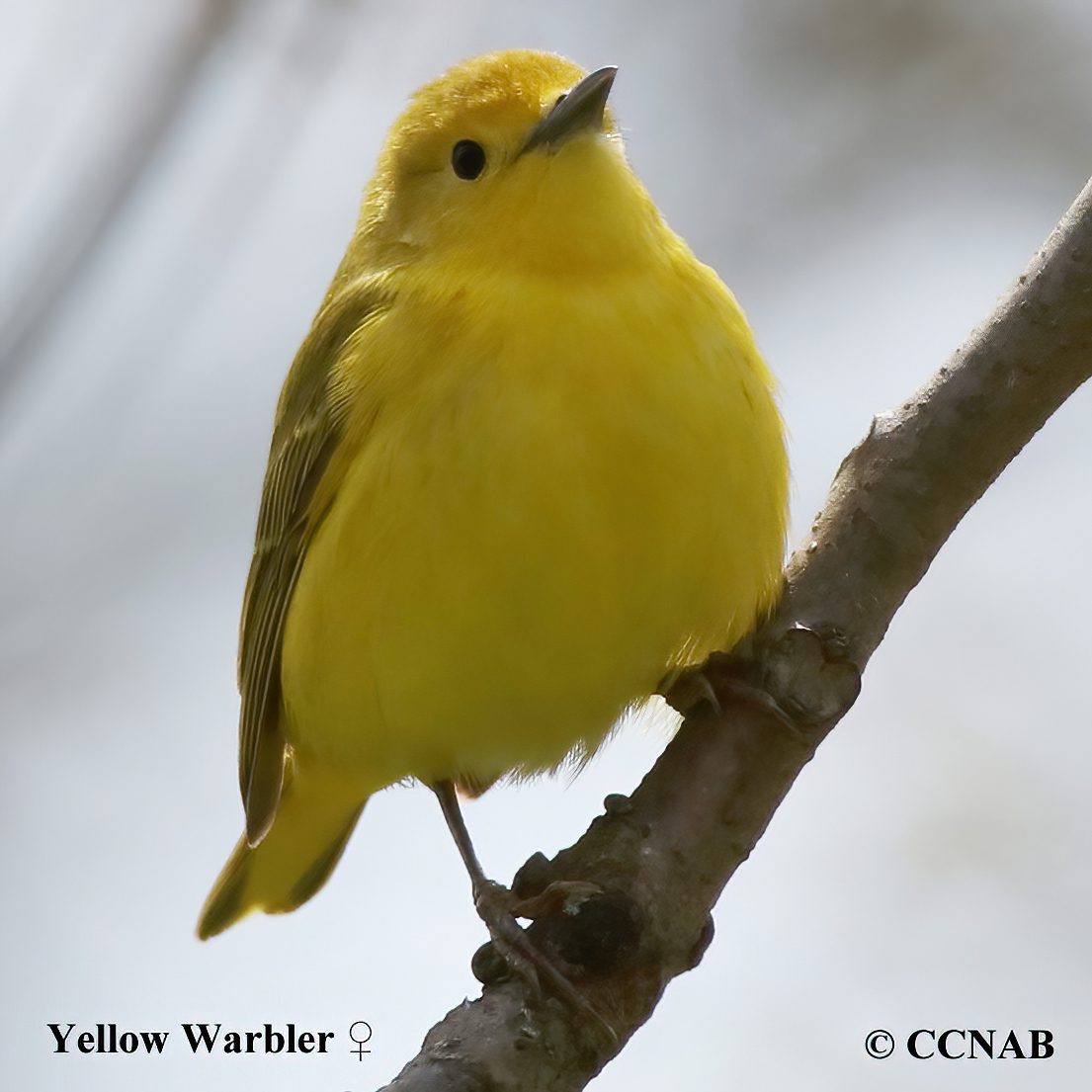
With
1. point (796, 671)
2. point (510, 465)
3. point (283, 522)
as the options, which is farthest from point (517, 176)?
point (796, 671)

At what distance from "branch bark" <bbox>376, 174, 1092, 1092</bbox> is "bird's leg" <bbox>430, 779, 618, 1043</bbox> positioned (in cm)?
3

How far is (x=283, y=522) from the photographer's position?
412 cm

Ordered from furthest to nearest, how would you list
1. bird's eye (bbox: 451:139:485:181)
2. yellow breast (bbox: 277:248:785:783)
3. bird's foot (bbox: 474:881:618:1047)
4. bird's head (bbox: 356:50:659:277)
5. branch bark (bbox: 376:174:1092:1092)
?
bird's eye (bbox: 451:139:485:181)
bird's head (bbox: 356:50:659:277)
yellow breast (bbox: 277:248:785:783)
branch bark (bbox: 376:174:1092:1092)
bird's foot (bbox: 474:881:618:1047)

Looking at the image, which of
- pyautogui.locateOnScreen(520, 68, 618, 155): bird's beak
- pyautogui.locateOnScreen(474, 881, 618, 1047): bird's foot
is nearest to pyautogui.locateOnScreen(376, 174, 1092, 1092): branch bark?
pyautogui.locateOnScreen(474, 881, 618, 1047): bird's foot

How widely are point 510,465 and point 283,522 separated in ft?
3.76

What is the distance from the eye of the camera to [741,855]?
3.15 meters

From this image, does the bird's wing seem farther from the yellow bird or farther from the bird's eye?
the bird's eye

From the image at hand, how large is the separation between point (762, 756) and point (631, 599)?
0.48 meters

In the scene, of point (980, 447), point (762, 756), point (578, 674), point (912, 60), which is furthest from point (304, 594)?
point (912, 60)

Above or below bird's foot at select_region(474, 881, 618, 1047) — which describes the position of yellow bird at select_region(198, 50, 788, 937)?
above

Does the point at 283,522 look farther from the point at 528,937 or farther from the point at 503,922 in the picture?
the point at 528,937

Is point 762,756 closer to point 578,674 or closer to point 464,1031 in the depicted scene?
point 578,674

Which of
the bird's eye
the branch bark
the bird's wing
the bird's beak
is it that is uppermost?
the bird's eye

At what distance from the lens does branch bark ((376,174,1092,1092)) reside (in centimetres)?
290
